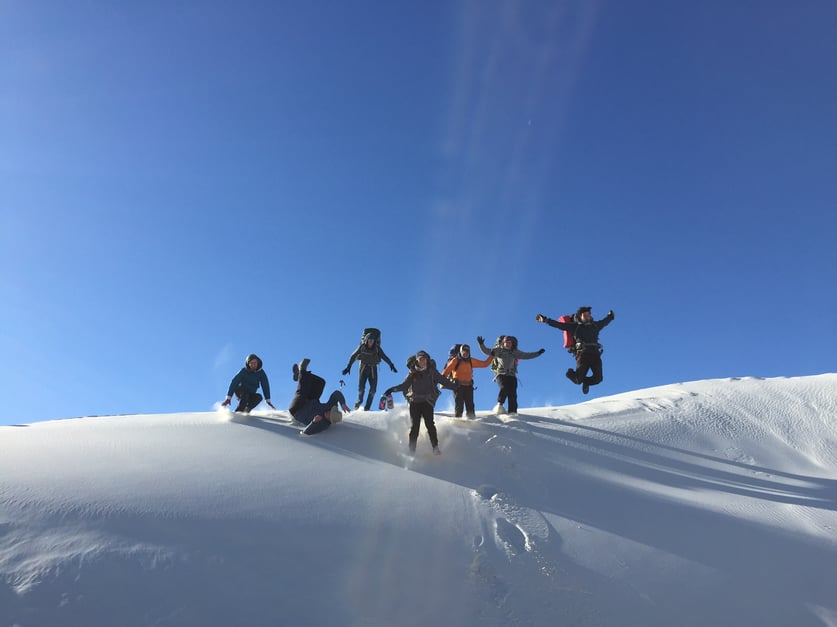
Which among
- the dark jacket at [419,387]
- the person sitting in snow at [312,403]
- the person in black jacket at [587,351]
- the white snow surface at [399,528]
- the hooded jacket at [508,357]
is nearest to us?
the white snow surface at [399,528]

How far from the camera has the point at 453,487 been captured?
8281 mm

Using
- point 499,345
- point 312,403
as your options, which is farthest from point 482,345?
point 312,403

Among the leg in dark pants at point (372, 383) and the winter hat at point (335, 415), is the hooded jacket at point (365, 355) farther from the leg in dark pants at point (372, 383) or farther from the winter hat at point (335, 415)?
the winter hat at point (335, 415)

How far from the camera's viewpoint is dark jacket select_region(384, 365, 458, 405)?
9.94 m

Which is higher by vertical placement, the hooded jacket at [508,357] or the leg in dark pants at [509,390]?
the hooded jacket at [508,357]

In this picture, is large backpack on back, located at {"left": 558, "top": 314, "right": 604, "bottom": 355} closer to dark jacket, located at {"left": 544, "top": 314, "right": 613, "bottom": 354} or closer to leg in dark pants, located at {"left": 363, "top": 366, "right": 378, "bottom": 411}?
dark jacket, located at {"left": 544, "top": 314, "right": 613, "bottom": 354}

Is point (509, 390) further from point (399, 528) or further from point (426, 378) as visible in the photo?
point (399, 528)

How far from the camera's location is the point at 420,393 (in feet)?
32.7

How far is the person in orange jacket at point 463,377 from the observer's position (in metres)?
11.8

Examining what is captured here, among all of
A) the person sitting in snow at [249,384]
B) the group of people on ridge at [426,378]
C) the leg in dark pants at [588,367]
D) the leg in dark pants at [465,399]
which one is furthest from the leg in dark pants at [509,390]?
the person sitting in snow at [249,384]

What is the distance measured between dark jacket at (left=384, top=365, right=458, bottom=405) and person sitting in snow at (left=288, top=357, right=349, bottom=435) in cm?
131

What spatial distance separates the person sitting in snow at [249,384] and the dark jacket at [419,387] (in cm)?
315

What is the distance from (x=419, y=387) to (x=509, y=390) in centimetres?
293

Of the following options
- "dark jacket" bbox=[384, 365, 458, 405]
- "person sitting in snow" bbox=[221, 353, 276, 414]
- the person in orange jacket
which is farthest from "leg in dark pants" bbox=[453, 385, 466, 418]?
"person sitting in snow" bbox=[221, 353, 276, 414]
